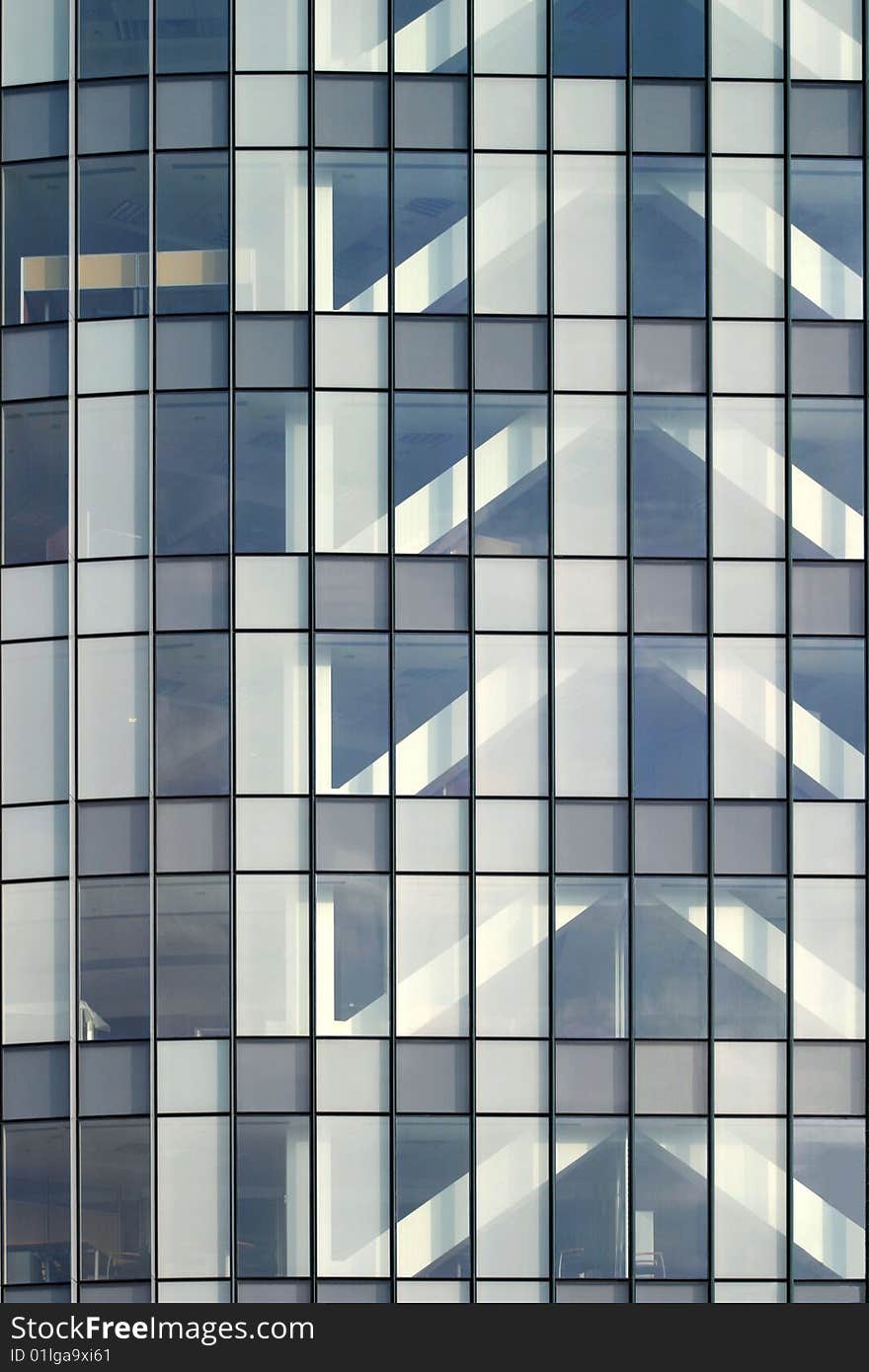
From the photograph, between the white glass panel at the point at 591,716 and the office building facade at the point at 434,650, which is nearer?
the office building facade at the point at 434,650

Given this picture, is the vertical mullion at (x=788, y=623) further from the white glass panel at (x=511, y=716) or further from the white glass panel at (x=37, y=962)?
the white glass panel at (x=37, y=962)

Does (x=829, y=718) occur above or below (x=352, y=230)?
below

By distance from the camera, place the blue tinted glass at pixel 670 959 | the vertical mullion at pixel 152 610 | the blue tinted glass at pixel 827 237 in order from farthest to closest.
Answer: the blue tinted glass at pixel 827 237
the blue tinted glass at pixel 670 959
the vertical mullion at pixel 152 610

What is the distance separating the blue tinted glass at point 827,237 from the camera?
22047 millimetres

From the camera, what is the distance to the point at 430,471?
21750 mm

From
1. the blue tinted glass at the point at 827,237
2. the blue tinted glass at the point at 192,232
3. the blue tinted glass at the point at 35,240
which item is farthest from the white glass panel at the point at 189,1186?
the blue tinted glass at the point at 827,237

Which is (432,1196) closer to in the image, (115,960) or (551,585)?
(115,960)

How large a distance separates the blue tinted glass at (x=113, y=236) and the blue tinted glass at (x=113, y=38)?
134 centimetres

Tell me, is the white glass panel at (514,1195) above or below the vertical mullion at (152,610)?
below

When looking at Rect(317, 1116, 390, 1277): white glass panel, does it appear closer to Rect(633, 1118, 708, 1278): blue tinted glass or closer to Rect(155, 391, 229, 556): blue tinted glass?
Rect(633, 1118, 708, 1278): blue tinted glass

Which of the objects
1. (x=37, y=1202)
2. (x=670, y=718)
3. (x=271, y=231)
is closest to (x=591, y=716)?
(x=670, y=718)

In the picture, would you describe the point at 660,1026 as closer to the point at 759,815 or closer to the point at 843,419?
the point at 759,815

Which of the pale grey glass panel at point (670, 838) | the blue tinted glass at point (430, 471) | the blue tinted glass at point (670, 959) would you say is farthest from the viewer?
the blue tinted glass at point (430, 471)

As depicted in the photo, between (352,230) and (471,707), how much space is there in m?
7.01
